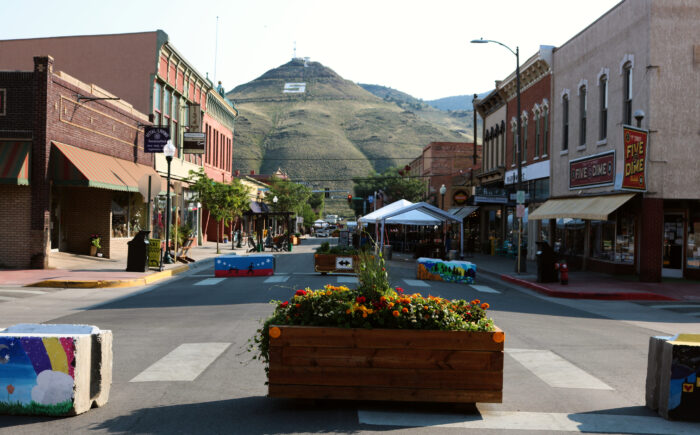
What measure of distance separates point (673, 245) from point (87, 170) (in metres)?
21.3

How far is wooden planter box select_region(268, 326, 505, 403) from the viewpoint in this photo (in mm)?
6102

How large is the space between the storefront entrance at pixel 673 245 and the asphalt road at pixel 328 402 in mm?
9929

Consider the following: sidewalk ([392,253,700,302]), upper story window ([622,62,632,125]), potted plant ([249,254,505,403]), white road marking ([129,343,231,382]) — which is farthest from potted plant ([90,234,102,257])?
potted plant ([249,254,505,403])

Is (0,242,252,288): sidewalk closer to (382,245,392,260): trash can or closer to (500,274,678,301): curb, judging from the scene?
(382,245,392,260): trash can

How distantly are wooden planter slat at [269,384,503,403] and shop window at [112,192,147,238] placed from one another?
2571cm

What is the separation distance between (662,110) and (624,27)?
4.04 meters

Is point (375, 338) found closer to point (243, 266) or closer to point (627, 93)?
point (243, 266)

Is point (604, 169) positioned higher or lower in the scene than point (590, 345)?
higher

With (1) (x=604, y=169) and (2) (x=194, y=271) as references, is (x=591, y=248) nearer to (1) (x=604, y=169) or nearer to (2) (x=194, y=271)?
(1) (x=604, y=169)

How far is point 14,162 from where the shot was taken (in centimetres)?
2234

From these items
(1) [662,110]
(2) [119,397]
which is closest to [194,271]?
(1) [662,110]

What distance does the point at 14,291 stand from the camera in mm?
17016

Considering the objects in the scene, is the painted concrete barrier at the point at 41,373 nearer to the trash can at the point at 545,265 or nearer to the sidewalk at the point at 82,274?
the sidewalk at the point at 82,274

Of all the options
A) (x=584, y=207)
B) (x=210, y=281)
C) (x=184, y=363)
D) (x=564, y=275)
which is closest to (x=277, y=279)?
(x=210, y=281)
